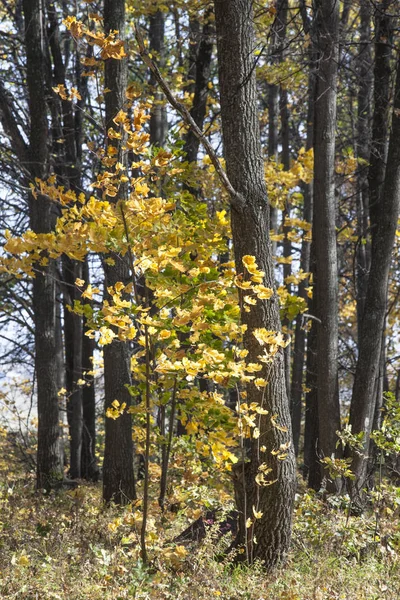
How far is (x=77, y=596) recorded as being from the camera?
3092 millimetres

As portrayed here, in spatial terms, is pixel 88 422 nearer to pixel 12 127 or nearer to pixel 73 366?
pixel 73 366

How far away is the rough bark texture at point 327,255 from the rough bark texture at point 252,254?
1.91 metres

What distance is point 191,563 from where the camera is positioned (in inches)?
138

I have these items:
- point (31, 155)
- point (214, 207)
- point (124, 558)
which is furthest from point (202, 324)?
point (31, 155)

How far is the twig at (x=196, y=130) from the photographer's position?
334 cm

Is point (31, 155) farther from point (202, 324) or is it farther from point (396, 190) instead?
point (202, 324)

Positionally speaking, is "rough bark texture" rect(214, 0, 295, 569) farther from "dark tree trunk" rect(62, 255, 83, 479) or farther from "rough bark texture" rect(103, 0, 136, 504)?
"dark tree trunk" rect(62, 255, 83, 479)

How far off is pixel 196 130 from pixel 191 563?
8.18 feet

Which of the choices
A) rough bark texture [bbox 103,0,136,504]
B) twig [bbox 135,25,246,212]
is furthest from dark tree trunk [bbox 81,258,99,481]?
twig [bbox 135,25,246,212]

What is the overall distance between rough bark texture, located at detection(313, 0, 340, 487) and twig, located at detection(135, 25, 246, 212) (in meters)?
2.21

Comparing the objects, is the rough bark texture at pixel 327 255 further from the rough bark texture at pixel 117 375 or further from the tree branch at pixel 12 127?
the tree branch at pixel 12 127

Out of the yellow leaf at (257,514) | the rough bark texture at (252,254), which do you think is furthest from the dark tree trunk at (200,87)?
the yellow leaf at (257,514)

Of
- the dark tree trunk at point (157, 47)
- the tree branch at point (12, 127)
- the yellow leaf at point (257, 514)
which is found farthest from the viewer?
the dark tree trunk at point (157, 47)

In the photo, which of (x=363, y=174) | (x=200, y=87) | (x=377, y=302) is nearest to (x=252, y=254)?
(x=377, y=302)
